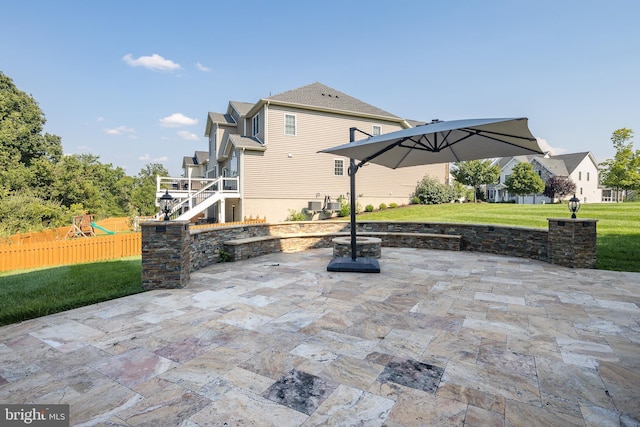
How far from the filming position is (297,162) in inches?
709

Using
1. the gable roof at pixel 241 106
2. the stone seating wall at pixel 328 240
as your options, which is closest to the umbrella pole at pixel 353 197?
the stone seating wall at pixel 328 240

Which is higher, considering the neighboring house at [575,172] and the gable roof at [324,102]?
the gable roof at [324,102]

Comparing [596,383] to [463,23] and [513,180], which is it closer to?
[463,23]

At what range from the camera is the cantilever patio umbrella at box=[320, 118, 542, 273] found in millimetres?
4316

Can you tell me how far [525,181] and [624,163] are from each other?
8075 millimetres

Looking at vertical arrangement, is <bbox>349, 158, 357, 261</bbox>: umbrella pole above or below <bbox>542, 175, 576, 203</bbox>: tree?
below

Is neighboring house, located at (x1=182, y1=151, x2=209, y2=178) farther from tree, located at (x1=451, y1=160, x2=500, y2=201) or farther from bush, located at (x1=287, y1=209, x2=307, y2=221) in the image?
tree, located at (x1=451, y1=160, x2=500, y2=201)

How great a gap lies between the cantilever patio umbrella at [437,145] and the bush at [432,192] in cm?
1362

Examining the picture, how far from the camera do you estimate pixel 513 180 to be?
33.3 m

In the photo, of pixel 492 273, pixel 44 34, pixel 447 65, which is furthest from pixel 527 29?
pixel 44 34

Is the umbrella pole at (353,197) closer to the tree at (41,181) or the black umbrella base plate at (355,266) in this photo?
the black umbrella base plate at (355,266)

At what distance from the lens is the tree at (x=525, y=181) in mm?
32344

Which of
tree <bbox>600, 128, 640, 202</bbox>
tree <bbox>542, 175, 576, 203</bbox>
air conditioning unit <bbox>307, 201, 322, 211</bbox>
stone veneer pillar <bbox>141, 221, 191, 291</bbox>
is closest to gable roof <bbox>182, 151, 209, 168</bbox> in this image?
air conditioning unit <bbox>307, 201, 322, 211</bbox>

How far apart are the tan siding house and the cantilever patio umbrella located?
35.2ft
